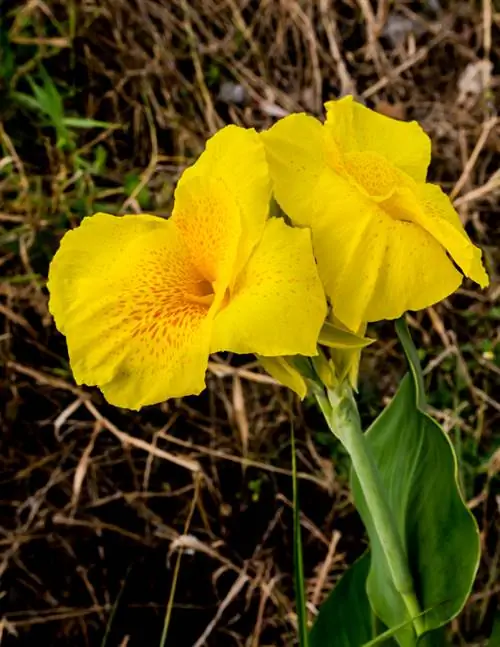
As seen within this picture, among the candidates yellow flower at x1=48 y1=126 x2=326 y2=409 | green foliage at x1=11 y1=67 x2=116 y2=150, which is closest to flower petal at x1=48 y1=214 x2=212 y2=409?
yellow flower at x1=48 y1=126 x2=326 y2=409

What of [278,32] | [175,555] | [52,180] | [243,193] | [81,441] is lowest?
[175,555]

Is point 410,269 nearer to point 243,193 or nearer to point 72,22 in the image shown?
point 243,193

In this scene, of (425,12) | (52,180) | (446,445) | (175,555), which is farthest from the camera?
(425,12)

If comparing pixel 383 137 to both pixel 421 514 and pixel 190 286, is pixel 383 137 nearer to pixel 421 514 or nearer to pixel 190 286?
pixel 190 286

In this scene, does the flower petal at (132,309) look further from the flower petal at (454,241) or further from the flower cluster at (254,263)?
the flower petal at (454,241)

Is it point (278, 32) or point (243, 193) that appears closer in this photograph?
point (243, 193)

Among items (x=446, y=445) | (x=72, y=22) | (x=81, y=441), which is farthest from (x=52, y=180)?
(x=446, y=445)
